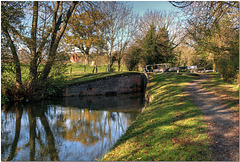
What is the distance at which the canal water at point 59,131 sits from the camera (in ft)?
20.8

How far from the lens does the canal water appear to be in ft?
20.8

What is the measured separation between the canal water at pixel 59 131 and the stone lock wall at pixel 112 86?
224 inches

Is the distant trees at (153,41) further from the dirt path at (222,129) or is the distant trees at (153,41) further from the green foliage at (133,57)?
→ the dirt path at (222,129)

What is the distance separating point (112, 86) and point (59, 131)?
12.7 m

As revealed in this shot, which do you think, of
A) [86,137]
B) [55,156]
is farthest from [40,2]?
[55,156]

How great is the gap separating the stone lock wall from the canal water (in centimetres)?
568

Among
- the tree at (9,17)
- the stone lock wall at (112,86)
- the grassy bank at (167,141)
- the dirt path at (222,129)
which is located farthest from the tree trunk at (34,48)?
the dirt path at (222,129)

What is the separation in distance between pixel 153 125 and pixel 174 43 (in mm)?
24913

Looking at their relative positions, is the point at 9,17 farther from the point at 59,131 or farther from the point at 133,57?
the point at 133,57

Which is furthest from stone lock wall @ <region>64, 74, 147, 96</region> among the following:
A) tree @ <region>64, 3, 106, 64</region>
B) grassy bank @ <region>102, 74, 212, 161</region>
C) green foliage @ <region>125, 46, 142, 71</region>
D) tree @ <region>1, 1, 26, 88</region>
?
grassy bank @ <region>102, 74, 212, 161</region>

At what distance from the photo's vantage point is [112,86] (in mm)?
21094

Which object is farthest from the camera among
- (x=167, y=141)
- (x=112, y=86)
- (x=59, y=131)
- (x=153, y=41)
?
(x=153, y=41)

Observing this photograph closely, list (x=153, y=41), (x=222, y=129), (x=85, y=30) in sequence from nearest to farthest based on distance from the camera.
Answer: (x=222, y=129) → (x=85, y=30) → (x=153, y=41)

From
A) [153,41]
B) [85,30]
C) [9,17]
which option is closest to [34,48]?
[9,17]
